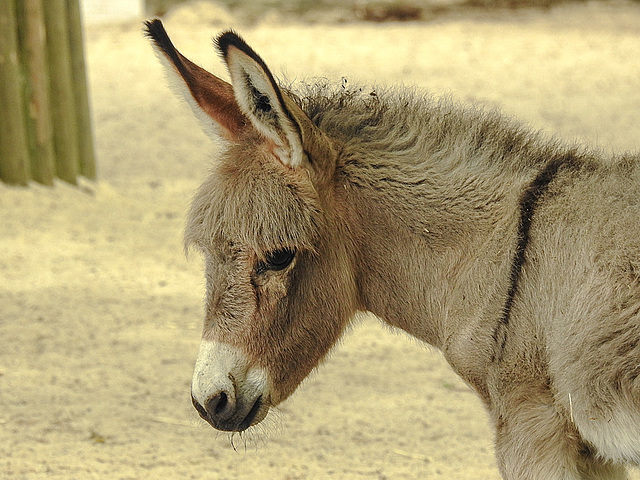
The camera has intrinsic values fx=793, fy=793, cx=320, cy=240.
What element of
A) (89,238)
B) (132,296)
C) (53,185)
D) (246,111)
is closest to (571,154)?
(246,111)

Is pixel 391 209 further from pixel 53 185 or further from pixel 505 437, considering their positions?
pixel 53 185

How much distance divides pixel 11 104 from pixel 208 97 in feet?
16.9

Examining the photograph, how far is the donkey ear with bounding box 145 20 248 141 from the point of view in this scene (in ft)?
10.4

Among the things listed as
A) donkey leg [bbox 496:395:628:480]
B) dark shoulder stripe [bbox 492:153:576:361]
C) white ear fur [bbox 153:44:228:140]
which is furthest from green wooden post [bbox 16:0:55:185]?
donkey leg [bbox 496:395:628:480]

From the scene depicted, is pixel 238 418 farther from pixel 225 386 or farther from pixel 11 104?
pixel 11 104

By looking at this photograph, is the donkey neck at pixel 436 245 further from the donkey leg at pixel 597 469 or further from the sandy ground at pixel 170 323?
the sandy ground at pixel 170 323

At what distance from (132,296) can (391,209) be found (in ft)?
13.7

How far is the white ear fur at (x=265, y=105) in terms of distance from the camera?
2678 mm

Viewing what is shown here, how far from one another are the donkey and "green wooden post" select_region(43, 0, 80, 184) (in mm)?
5380

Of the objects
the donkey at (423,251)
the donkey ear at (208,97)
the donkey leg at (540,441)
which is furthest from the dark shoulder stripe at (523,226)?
the donkey ear at (208,97)

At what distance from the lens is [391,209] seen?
3.04 metres

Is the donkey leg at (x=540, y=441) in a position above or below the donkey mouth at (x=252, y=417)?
above

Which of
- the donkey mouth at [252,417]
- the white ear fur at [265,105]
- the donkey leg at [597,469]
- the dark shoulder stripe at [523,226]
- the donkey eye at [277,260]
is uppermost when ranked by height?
the white ear fur at [265,105]

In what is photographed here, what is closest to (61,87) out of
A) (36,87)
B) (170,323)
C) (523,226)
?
(36,87)
